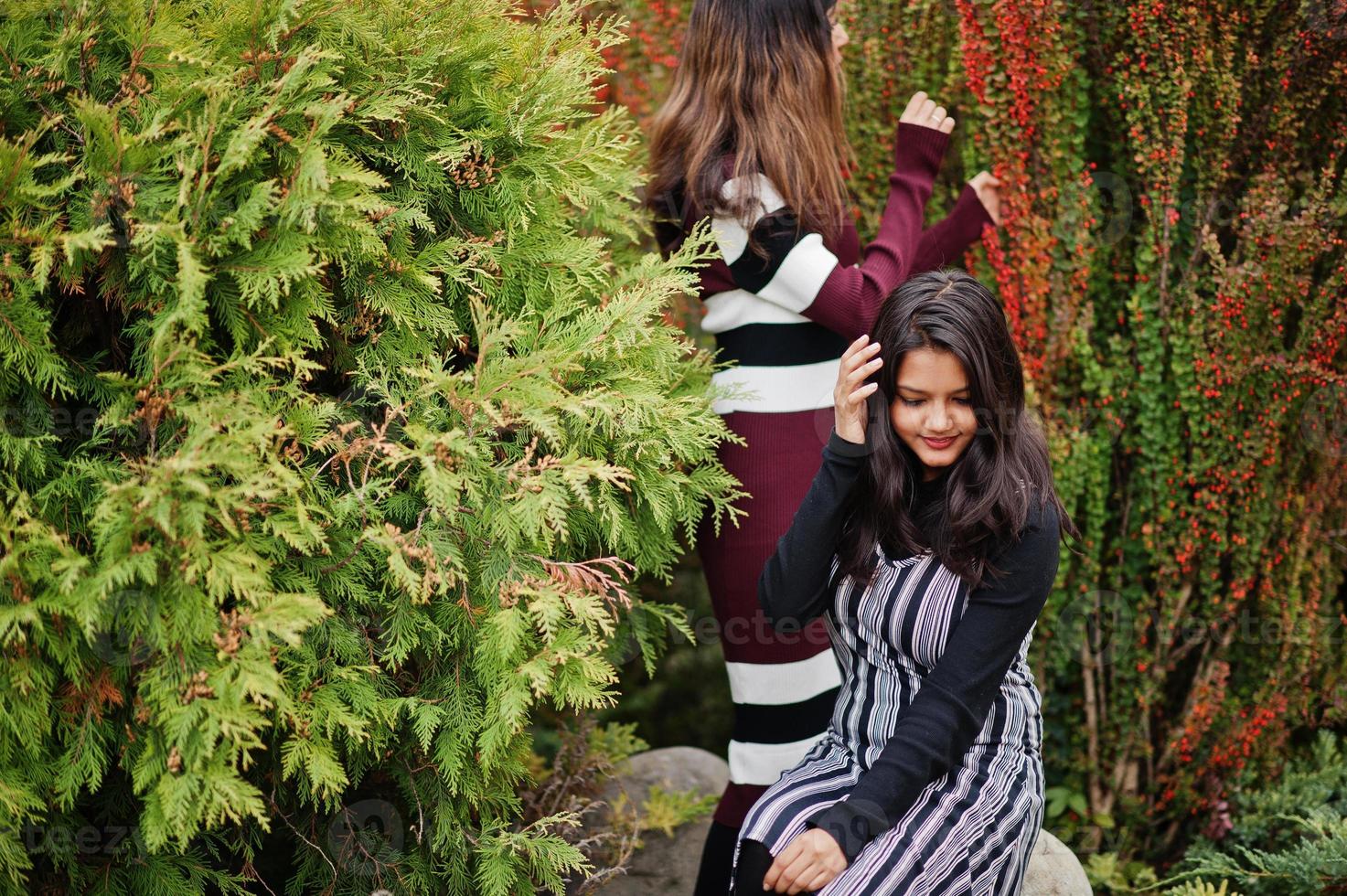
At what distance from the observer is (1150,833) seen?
3.35m

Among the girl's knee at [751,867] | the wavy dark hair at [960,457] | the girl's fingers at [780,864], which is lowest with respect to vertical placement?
the girl's knee at [751,867]

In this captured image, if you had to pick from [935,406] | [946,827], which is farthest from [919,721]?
[935,406]

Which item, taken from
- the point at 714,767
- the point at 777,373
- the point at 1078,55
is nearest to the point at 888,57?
the point at 1078,55

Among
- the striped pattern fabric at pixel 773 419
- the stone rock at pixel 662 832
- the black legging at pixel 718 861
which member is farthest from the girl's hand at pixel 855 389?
the stone rock at pixel 662 832

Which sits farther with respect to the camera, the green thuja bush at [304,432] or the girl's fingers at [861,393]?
the girl's fingers at [861,393]

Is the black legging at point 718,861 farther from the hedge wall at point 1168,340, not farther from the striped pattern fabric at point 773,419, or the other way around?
the hedge wall at point 1168,340

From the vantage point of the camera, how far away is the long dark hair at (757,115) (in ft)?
Answer: 8.39

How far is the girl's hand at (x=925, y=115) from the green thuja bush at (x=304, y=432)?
32.1 inches

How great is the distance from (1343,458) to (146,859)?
131 inches

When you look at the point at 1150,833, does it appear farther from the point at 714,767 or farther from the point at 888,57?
the point at 888,57

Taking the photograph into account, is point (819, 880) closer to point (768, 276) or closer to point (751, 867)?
point (751, 867)

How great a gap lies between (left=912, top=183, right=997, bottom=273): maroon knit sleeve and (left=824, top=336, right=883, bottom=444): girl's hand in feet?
2.98

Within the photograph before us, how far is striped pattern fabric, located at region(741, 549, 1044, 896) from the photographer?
199 centimetres

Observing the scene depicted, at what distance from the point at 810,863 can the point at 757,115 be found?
1763mm
